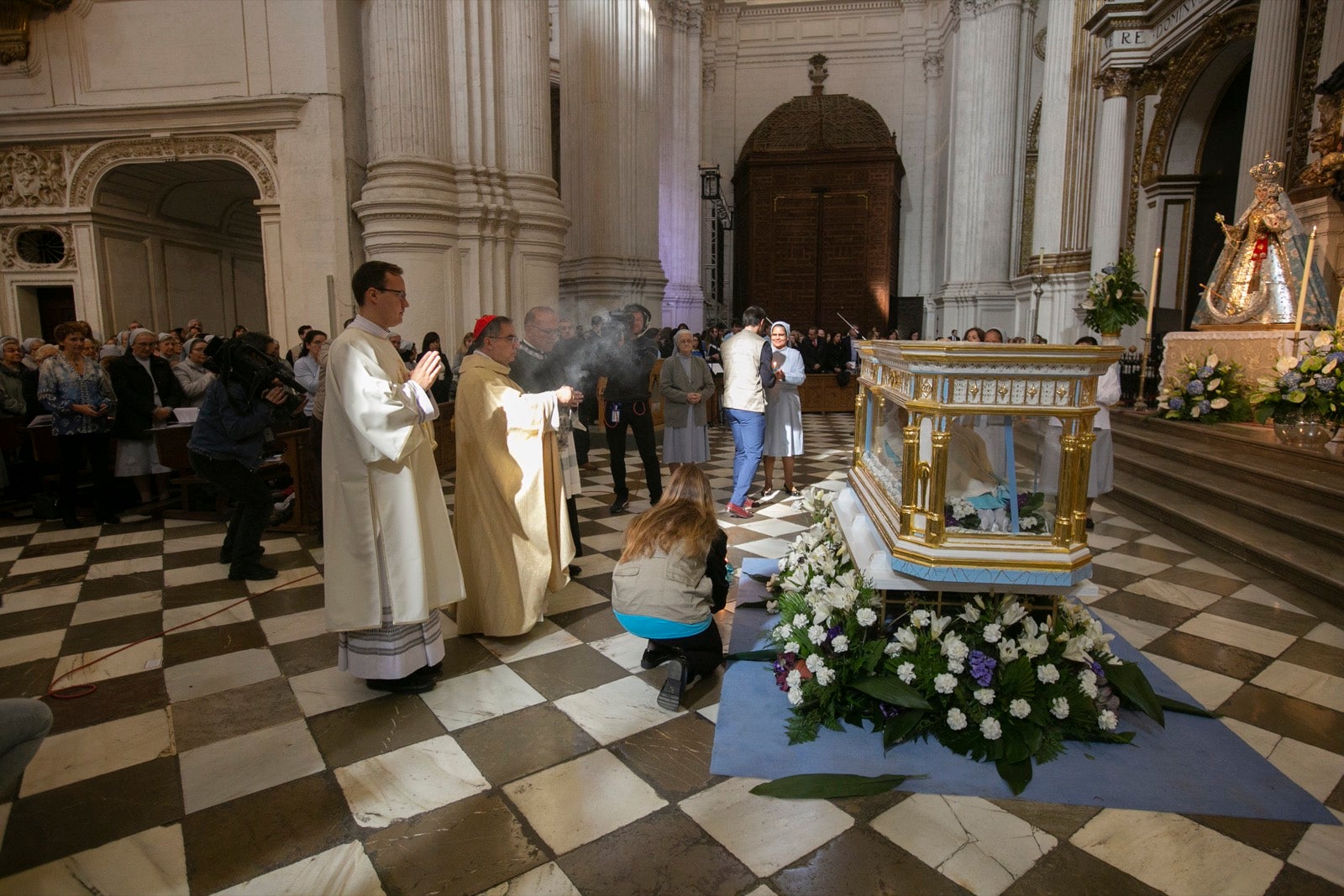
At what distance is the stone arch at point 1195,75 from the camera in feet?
32.7

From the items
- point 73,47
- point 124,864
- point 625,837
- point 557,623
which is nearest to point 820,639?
point 625,837

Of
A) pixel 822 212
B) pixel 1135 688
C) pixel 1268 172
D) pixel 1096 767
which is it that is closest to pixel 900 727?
pixel 1096 767

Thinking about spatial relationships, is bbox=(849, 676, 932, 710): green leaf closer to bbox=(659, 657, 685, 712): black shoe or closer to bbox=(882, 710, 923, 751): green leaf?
bbox=(882, 710, 923, 751): green leaf

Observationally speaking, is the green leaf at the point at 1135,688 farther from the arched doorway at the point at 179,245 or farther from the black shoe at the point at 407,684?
the arched doorway at the point at 179,245

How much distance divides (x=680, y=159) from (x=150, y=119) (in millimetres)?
10868

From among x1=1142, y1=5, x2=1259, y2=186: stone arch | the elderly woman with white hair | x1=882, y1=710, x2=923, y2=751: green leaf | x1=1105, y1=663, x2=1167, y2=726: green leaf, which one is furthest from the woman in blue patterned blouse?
x1=1142, y1=5, x2=1259, y2=186: stone arch

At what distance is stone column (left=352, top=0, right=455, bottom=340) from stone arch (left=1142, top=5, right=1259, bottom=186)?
1041 centimetres

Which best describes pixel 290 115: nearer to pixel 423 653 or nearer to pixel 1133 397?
pixel 423 653

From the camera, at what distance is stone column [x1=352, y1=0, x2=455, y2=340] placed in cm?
733

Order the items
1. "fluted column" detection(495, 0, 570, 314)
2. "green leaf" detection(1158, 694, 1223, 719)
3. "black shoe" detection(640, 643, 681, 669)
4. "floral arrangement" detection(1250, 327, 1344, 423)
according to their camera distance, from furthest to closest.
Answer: "fluted column" detection(495, 0, 570, 314)
"floral arrangement" detection(1250, 327, 1344, 423)
"black shoe" detection(640, 643, 681, 669)
"green leaf" detection(1158, 694, 1223, 719)

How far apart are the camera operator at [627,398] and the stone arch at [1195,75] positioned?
9.83 m

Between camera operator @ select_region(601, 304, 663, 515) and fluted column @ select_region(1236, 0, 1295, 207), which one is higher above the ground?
fluted column @ select_region(1236, 0, 1295, 207)

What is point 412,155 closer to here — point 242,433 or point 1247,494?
point 242,433

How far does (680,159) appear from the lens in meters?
17.2
